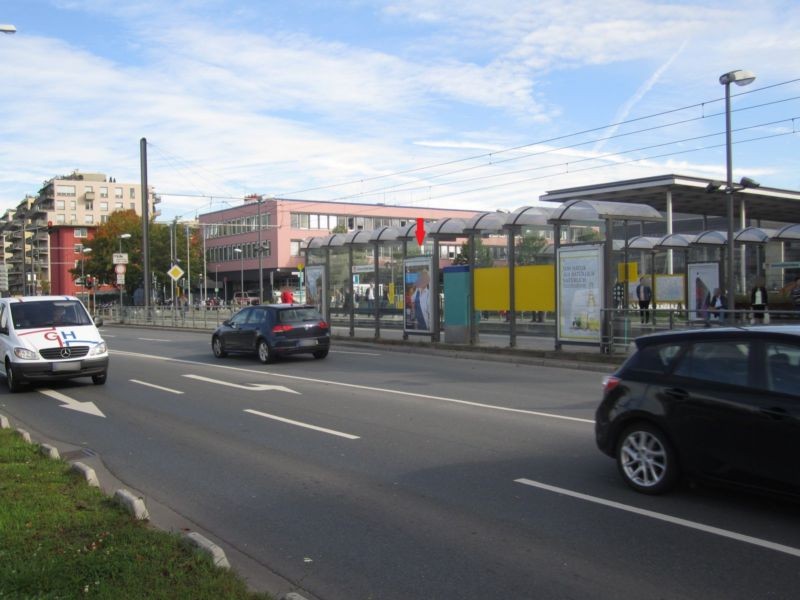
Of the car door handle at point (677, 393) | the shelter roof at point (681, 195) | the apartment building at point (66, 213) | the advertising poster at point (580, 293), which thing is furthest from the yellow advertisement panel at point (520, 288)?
the apartment building at point (66, 213)

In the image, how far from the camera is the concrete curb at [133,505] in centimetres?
568

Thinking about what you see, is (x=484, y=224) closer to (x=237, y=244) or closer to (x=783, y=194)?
(x=783, y=194)

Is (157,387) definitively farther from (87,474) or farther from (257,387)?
(87,474)

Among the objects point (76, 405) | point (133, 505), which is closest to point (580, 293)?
point (76, 405)

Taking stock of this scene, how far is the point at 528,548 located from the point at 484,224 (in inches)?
647

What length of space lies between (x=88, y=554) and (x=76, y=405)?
8649mm

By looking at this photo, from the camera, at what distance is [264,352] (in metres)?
19.1

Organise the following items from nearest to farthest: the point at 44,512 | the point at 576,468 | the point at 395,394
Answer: the point at 44,512
the point at 576,468
the point at 395,394

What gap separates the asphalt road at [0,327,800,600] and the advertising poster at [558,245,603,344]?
4480 millimetres

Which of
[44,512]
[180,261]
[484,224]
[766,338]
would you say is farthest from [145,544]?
[180,261]

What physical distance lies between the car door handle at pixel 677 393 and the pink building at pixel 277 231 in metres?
72.1

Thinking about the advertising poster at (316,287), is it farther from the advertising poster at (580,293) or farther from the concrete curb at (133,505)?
the concrete curb at (133,505)

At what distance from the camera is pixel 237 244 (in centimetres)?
9312

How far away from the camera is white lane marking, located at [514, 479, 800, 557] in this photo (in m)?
5.03
